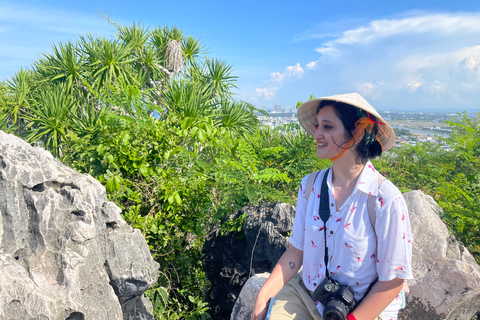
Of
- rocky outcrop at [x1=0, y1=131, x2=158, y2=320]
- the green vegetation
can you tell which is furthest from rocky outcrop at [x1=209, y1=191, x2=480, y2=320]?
rocky outcrop at [x1=0, y1=131, x2=158, y2=320]

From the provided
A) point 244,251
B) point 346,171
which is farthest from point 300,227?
point 244,251

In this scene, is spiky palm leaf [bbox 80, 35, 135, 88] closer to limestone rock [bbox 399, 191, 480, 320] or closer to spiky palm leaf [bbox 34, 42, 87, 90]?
spiky palm leaf [bbox 34, 42, 87, 90]

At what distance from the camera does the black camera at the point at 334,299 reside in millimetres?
1679

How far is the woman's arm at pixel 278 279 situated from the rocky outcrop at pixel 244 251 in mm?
1106

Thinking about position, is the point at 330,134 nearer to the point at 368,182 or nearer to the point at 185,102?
the point at 368,182

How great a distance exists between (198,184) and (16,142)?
5.66 ft

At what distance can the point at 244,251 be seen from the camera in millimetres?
3500

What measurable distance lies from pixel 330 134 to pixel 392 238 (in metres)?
0.61

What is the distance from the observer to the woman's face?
1.84 m

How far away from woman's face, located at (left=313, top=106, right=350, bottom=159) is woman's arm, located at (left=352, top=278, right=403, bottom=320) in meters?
0.70

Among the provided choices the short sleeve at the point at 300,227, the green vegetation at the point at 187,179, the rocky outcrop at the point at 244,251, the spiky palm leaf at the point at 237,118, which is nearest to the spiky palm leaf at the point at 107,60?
the spiky palm leaf at the point at 237,118

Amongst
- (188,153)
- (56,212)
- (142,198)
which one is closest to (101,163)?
(142,198)

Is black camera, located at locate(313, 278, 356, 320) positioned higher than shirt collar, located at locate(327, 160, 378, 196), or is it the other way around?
shirt collar, located at locate(327, 160, 378, 196)

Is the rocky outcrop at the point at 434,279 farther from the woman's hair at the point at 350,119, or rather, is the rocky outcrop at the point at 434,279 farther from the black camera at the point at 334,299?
the woman's hair at the point at 350,119
